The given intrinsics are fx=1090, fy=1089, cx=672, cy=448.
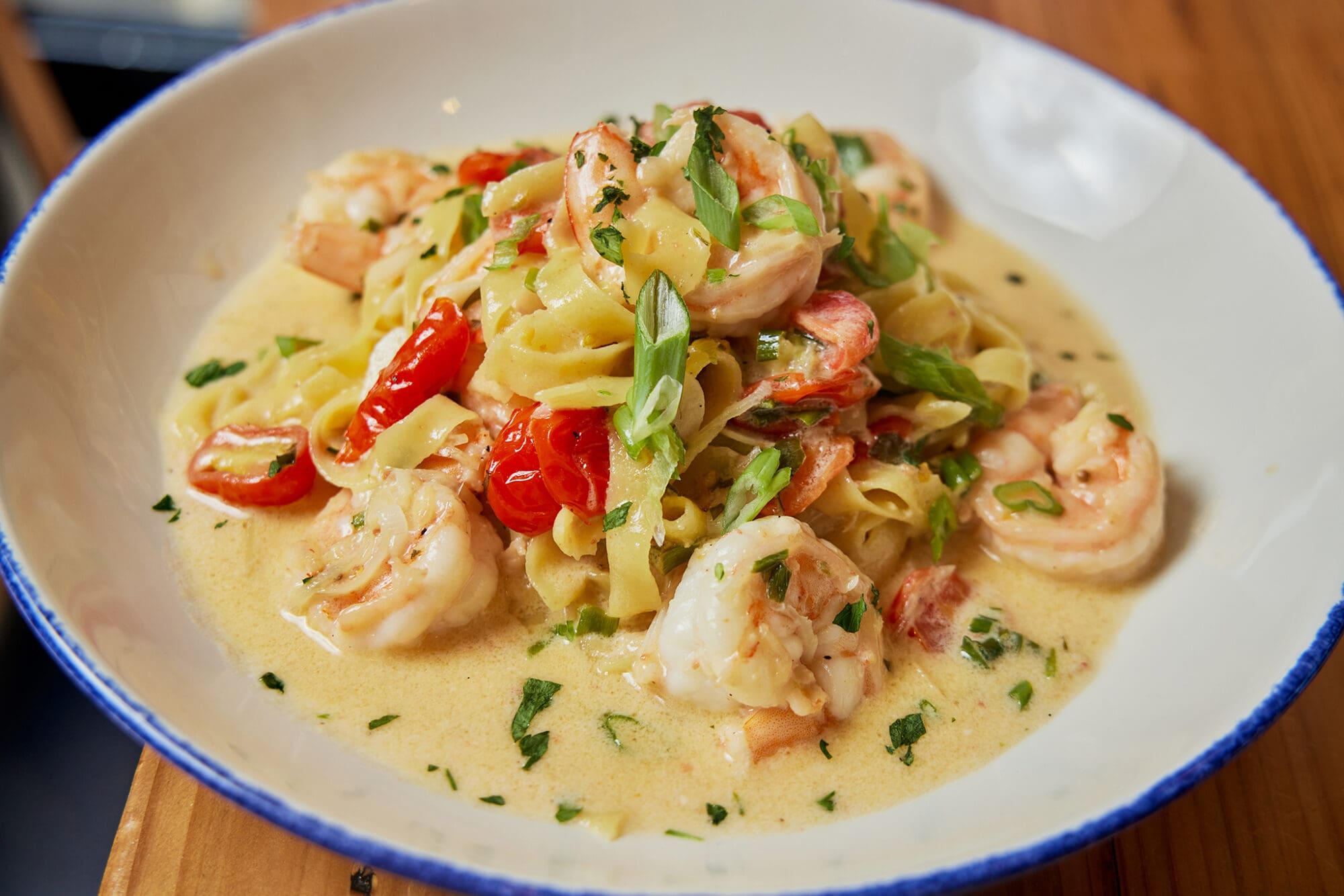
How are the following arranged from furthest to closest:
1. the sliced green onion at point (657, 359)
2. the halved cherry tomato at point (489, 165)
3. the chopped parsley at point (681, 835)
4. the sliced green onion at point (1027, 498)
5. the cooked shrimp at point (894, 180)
→ the cooked shrimp at point (894, 180) → the halved cherry tomato at point (489, 165) → the sliced green onion at point (1027, 498) → the sliced green onion at point (657, 359) → the chopped parsley at point (681, 835)

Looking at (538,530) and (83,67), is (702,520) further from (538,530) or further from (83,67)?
(83,67)

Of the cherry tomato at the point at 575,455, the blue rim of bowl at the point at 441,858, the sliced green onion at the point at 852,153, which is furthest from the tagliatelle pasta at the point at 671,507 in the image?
the sliced green onion at the point at 852,153

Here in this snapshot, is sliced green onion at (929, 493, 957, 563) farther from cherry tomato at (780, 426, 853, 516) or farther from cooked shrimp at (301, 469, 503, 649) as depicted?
cooked shrimp at (301, 469, 503, 649)

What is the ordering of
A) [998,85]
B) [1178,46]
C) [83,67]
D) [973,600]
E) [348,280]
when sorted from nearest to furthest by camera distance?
1. [973,600]
2. [348,280]
3. [998,85]
4. [1178,46]
5. [83,67]

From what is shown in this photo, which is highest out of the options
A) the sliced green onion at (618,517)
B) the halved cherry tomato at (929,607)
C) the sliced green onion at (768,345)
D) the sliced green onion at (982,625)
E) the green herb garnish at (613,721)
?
the sliced green onion at (768,345)

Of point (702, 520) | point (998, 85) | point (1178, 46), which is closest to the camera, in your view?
point (702, 520)

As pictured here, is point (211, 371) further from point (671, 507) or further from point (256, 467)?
point (671, 507)

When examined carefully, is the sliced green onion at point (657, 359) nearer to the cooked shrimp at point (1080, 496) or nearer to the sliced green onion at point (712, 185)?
the sliced green onion at point (712, 185)

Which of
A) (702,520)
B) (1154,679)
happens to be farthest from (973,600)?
(702,520)
